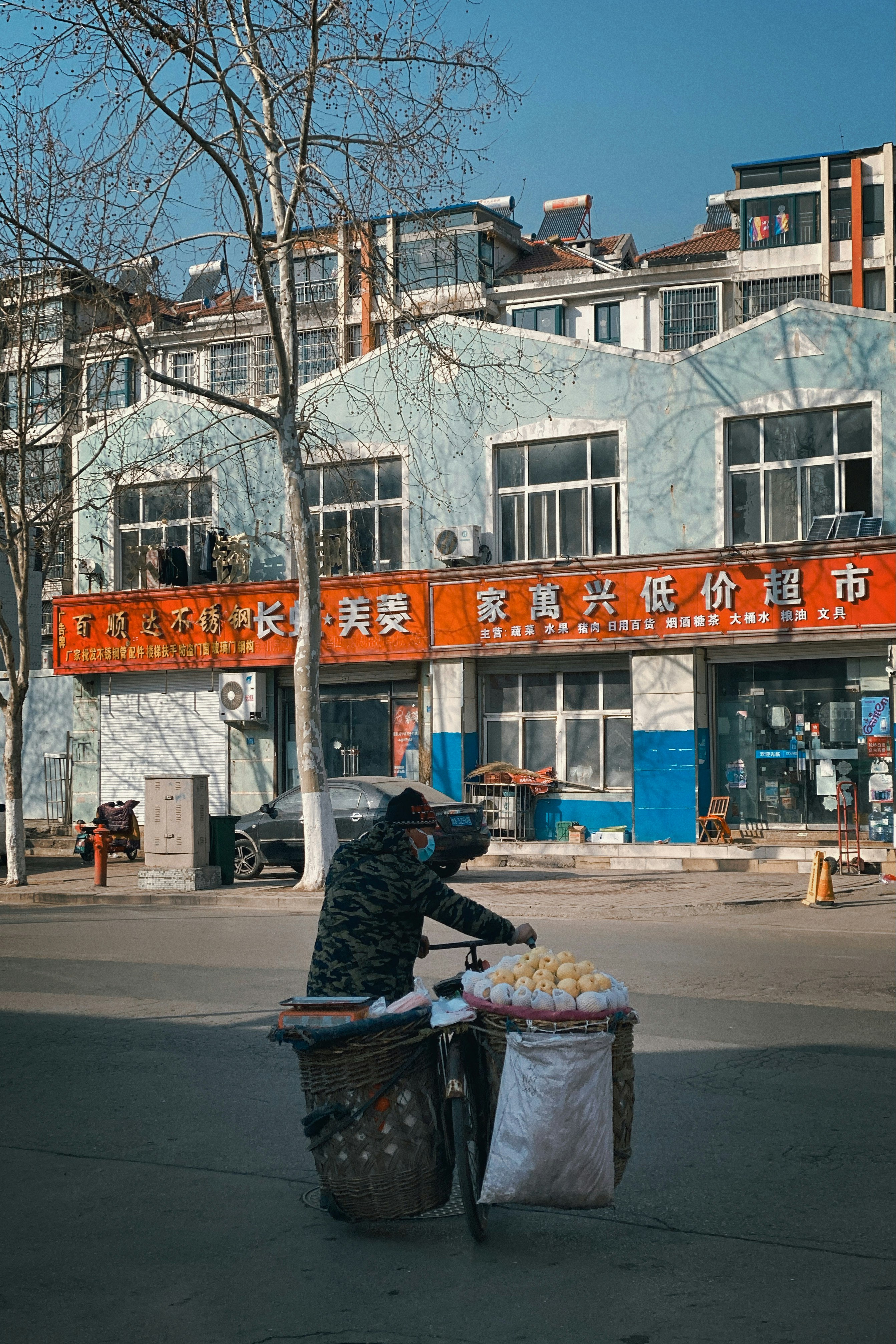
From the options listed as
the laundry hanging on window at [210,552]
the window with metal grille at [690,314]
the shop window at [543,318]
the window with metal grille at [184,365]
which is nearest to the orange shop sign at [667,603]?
the laundry hanging on window at [210,552]

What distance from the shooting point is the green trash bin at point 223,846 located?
20250mm

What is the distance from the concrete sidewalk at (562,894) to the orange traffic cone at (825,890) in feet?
0.63

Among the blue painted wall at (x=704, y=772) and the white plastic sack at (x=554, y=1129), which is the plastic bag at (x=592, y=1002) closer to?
the white plastic sack at (x=554, y=1129)

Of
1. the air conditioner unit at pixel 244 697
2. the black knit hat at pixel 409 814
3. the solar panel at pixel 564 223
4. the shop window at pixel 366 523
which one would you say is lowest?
the black knit hat at pixel 409 814

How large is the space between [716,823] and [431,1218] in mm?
17774

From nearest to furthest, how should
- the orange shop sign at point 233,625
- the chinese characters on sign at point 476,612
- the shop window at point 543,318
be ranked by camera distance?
the chinese characters on sign at point 476,612 → the orange shop sign at point 233,625 → the shop window at point 543,318

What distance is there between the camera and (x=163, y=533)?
2806 cm

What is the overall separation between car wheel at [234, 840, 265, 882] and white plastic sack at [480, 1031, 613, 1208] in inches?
657

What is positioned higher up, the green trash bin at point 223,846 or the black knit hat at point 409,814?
the black knit hat at point 409,814

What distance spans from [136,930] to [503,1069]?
10679mm

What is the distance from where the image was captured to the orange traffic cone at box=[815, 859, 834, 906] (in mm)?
15781

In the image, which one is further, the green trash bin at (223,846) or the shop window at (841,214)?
the shop window at (841,214)

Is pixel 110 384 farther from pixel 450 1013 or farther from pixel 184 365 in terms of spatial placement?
pixel 184 365

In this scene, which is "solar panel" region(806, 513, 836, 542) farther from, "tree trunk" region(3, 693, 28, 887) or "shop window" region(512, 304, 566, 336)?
"shop window" region(512, 304, 566, 336)
